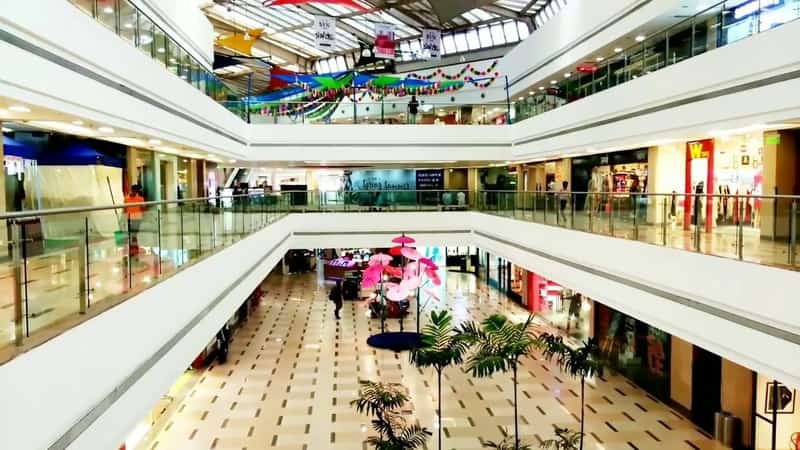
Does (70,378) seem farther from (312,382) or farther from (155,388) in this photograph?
(312,382)

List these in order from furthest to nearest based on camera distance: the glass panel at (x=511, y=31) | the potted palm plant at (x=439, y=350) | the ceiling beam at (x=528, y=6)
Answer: the glass panel at (x=511, y=31)
the ceiling beam at (x=528, y=6)
the potted palm plant at (x=439, y=350)

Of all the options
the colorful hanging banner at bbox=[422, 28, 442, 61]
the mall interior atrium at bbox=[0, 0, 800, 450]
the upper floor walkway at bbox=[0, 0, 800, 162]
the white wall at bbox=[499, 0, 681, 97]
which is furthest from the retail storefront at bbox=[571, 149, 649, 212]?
the colorful hanging banner at bbox=[422, 28, 442, 61]

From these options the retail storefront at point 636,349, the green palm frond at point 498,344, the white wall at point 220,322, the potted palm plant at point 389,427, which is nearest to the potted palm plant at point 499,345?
the green palm frond at point 498,344

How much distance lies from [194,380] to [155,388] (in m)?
9.65

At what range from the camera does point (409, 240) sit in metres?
16.8

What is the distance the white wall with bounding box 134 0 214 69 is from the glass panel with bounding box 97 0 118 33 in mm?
4342

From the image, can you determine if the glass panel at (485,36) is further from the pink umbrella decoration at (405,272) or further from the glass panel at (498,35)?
the pink umbrella decoration at (405,272)

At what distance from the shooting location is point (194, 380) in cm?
1458

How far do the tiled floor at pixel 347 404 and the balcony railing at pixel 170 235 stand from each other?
3654mm

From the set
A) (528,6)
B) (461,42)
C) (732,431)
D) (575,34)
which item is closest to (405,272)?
(575,34)

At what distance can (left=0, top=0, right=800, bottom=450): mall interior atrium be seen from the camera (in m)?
4.94

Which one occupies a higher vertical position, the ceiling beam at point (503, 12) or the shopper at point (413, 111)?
the ceiling beam at point (503, 12)

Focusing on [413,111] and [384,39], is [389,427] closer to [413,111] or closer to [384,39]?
[413,111]

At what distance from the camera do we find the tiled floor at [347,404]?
11.1 m
